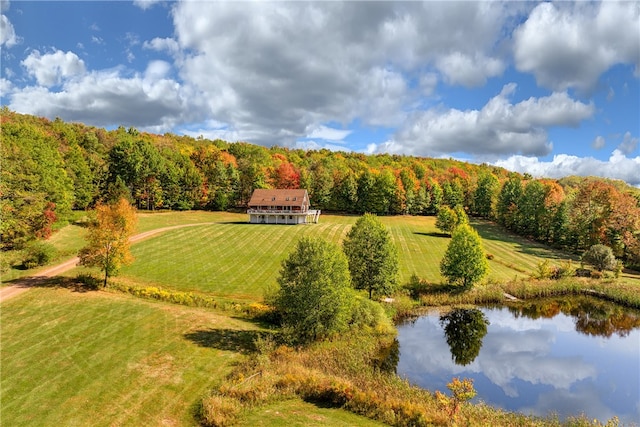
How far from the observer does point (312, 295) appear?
30719mm

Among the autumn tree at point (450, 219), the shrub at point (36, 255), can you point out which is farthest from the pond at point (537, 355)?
the shrub at point (36, 255)

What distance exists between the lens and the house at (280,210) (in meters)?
85.2

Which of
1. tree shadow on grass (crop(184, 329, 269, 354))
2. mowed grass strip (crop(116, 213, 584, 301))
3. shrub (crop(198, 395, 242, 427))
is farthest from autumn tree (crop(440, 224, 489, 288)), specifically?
shrub (crop(198, 395, 242, 427))

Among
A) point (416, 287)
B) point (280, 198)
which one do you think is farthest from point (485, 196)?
point (416, 287)

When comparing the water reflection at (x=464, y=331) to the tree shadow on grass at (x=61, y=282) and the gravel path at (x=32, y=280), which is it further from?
the gravel path at (x=32, y=280)

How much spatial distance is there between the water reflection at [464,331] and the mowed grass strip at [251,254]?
8921mm

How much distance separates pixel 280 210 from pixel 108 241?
4803 cm

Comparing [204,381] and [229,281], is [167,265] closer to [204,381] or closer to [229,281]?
[229,281]

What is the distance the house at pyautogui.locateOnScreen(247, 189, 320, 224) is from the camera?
85188 millimetres

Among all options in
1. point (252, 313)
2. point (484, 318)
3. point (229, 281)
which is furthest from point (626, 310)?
point (229, 281)

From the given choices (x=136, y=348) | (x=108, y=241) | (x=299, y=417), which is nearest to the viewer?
(x=299, y=417)

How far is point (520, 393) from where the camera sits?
96.1 feet

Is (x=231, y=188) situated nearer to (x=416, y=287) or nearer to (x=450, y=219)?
(x=450, y=219)

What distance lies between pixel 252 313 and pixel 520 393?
24.4 m
